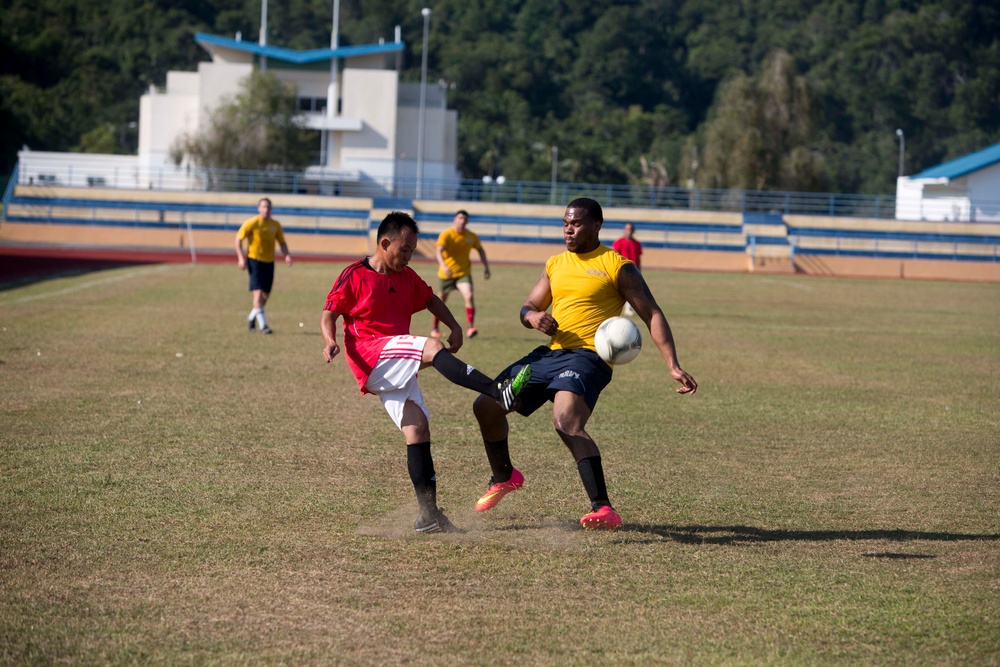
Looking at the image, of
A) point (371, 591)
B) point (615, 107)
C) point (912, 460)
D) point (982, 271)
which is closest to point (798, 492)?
point (912, 460)

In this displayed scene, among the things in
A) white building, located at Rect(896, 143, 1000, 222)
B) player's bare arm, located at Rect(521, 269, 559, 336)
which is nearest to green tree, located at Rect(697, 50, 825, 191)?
white building, located at Rect(896, 143, 1000, 222)

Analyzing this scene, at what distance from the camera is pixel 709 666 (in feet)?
14.9

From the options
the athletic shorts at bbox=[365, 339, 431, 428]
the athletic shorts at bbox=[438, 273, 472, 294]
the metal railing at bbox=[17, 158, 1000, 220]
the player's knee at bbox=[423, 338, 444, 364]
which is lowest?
the athletic shorts at bbox=[438, 273, 472, 294]

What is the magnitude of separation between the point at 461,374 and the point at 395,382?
37 centimetres

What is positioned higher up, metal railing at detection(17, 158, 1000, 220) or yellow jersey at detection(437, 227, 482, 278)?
metal railing at detection(17, 158, 1000, 220)

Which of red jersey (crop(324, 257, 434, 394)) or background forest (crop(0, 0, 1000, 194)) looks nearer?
red jersey (crop(324, 257, 434, 394))

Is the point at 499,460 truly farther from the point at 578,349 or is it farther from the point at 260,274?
the point at 260,274

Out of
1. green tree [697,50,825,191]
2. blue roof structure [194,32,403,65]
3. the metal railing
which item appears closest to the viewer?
the metal railing

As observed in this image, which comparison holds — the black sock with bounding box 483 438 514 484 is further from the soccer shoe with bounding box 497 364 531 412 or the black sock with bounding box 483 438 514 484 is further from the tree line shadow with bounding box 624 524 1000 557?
the tree line shadow with bounding box 624 524 1000 557

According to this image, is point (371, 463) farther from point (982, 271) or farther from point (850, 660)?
point (982, 271)

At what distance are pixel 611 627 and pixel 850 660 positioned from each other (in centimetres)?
99

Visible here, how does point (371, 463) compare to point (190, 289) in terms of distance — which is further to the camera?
point (190, 289)

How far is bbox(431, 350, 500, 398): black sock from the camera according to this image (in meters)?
6.31

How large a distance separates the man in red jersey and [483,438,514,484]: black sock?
494 mm
